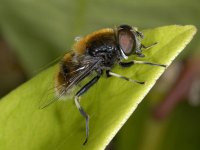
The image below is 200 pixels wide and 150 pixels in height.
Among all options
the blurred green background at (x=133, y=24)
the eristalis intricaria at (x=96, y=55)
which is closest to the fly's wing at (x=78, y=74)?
the eristalis intricaria at (x=96, y=55)

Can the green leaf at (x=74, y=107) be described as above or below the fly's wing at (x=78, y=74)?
above

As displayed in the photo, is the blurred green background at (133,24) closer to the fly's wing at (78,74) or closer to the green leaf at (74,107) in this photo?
the fly's wing at (78,74)

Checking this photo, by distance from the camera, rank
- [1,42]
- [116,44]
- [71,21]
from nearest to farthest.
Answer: [116,44]
[71,21]
[1,42]

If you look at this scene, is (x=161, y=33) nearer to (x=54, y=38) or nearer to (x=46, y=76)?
(x=46, y=76)

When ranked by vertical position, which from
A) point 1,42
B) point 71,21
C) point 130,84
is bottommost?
point 1,42

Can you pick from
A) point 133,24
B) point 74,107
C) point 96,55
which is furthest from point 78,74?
point 133,24

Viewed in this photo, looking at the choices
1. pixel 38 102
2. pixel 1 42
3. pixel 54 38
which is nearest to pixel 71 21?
pixel 54 38

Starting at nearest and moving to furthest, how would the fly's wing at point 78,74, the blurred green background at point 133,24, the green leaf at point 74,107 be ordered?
the green leaf at point 74,107, the fly's wing at point 78,74, the blurred green background at point 133,24
